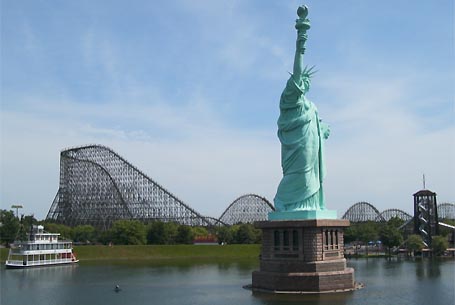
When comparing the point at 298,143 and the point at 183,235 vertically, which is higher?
the point at 298,143

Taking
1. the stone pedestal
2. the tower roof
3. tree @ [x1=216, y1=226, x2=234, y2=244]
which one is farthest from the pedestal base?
the tower roof

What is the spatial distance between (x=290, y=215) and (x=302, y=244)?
6.34ft

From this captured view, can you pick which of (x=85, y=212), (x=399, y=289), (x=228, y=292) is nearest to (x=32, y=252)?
(x=85, y=212)

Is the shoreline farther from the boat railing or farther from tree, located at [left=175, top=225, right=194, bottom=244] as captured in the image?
the boat railing

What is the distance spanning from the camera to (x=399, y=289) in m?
29.6

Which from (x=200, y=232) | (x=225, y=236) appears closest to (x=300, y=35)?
(x=225, y=236)

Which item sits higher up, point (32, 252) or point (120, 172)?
point (120, 172)

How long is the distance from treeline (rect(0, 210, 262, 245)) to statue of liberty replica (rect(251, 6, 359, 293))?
127 feet

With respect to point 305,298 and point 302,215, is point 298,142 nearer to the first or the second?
point 302,215

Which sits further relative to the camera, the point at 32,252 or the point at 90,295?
the point at 32,252

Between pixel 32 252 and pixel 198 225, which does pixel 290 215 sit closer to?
pixel 32 252

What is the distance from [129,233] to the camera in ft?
219

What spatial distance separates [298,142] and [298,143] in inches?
2.4

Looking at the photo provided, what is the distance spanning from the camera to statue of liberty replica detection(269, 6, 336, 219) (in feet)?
103
